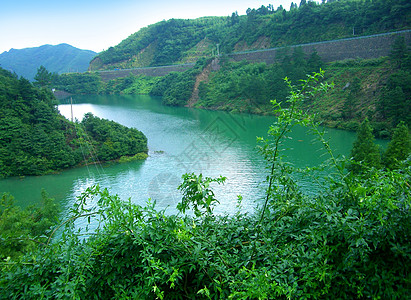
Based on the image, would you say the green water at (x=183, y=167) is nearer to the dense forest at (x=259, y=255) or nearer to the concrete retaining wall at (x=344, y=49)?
the dense forest at (x=259, y=255)

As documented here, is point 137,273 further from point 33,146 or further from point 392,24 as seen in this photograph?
point 392,24

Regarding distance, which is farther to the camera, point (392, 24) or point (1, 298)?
point (392, 24)

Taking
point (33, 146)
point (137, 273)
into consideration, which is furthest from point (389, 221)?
point (33, 146)

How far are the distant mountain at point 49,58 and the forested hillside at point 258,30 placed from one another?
2439 cm

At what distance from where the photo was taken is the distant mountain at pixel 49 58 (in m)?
66.1

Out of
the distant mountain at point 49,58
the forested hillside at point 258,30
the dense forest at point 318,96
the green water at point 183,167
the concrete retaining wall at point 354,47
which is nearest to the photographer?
the green water at point 183,167

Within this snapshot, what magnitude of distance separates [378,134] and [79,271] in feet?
53.3

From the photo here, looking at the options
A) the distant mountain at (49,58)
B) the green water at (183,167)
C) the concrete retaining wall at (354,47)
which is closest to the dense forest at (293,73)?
the concrete retaining wall at (354,47)

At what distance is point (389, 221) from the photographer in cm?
142

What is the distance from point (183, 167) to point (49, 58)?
77.8 meters

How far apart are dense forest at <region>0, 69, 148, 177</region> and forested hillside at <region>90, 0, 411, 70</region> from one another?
18813 mm

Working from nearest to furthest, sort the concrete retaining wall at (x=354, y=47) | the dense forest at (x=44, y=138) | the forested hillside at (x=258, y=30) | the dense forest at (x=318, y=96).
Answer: the dense forest at (x=44, y=138) → the dense forest at (x=318, y=96) → the concrete retaining wall at (x=354, y=47) → the forested hillside at (x=258, y=30)

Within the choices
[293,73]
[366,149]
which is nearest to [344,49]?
[293,73]

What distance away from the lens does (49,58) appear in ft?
250
